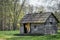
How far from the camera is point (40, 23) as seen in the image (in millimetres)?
50094

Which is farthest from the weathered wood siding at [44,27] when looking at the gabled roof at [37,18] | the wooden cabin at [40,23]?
the gabled roof at [37,18]

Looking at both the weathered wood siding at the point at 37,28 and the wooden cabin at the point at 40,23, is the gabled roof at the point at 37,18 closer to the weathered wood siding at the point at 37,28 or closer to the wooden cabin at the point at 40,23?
the wooden cabin at the point at 40,23

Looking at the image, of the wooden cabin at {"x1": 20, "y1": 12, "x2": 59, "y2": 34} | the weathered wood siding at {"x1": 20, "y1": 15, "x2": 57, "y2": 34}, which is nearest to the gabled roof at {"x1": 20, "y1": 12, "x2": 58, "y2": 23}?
the wooden cabin at {"x1": 20, "y1": 12, "x2": 59, "y2": 34}

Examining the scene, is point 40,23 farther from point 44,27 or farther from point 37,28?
point 37,28

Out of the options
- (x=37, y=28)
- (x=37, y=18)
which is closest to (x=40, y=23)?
(x=37, y=28)

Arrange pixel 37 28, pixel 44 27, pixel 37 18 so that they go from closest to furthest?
pixel 44 27
pixel 37 28
pixel 37 18

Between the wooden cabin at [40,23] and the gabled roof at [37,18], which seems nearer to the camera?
the wooden cabin at [40,23]

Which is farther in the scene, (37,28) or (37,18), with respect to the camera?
(37,18)

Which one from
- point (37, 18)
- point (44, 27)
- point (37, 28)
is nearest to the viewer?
point (44, 27)

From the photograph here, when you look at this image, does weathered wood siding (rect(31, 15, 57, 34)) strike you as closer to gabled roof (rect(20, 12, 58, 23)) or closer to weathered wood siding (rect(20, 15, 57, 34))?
weathered wood siding (rect(20, 15, 57, 34))

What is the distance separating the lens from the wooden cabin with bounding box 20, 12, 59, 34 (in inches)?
1972

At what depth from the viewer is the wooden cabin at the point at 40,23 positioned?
50094 millimetres

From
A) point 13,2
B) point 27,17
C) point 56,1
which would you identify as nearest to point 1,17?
point 13,2

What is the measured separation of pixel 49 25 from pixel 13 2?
2919 centimetres
